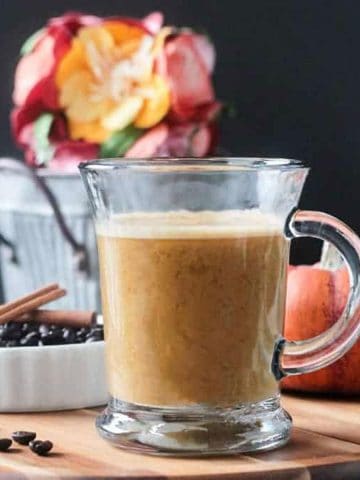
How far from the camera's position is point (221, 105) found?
1.96 meters

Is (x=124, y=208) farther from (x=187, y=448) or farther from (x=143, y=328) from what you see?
(x=187, y=448)

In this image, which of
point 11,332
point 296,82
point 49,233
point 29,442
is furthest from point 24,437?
point 296,82

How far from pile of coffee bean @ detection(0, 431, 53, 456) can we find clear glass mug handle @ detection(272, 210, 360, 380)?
201mm

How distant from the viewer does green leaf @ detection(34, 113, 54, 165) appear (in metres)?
1.91

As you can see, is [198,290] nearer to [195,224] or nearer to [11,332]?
[195,224]

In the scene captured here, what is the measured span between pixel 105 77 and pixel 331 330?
995mm

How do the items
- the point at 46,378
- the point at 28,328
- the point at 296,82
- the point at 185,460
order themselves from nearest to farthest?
the point at 185,460 → the point at 46,378 → the point at 28,328 → the point at 296,82

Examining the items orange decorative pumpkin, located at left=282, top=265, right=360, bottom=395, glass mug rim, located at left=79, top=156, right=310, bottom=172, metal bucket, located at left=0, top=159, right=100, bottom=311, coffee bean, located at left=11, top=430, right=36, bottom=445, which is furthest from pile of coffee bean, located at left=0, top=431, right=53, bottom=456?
metal bucket, located at left=0, top=159, right=100, bottom=311

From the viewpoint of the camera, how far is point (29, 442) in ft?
3.24

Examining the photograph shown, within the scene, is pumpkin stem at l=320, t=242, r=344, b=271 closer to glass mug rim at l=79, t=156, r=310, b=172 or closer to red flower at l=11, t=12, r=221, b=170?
glass mug rim at l=79, t=156, r=310, b=172

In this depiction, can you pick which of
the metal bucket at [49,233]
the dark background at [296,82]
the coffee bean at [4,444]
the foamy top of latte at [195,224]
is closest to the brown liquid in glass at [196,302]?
the foamy top of latte at [195,224]

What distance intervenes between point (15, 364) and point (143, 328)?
0.21 metres

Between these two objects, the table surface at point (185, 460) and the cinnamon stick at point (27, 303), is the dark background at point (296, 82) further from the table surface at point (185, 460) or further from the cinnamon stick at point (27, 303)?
the table surface at point (185, 460)

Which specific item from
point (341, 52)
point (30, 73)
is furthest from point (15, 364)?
point (341, 52)
